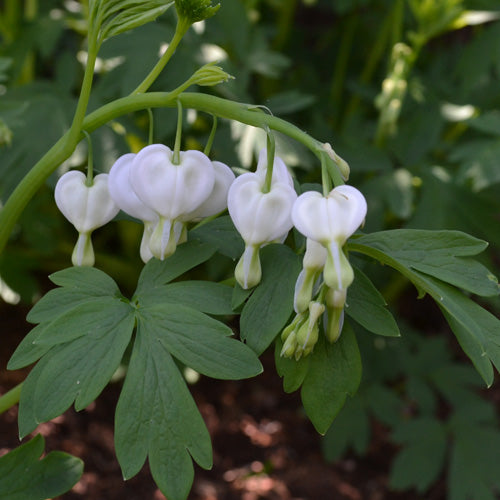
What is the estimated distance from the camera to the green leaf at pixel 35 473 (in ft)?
3.04

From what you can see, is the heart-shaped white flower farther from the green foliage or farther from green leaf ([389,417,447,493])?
green leaf ([389,417,447,493])

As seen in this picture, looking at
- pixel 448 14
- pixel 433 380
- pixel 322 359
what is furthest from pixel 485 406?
pixel 322 359

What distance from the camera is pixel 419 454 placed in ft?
6.26

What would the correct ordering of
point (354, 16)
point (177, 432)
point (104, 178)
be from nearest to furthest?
point (177, 432) → point (104, 178) → point (354, 16)

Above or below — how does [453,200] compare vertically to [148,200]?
below

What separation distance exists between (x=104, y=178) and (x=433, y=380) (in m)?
1.56

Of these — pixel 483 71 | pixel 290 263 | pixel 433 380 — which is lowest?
pixel 433 380

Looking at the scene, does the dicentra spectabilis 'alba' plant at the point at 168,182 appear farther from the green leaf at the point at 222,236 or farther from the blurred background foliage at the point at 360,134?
the blurred background foliage at the point at 360,134

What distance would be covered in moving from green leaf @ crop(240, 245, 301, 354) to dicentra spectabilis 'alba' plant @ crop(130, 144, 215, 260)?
0.12 metres

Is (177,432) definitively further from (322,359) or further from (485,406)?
(485,406)

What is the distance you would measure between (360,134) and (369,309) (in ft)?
4.10

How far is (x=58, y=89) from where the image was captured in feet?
5.70

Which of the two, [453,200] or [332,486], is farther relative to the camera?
[332,486]

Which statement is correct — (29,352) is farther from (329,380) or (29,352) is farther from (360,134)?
(360,134)
